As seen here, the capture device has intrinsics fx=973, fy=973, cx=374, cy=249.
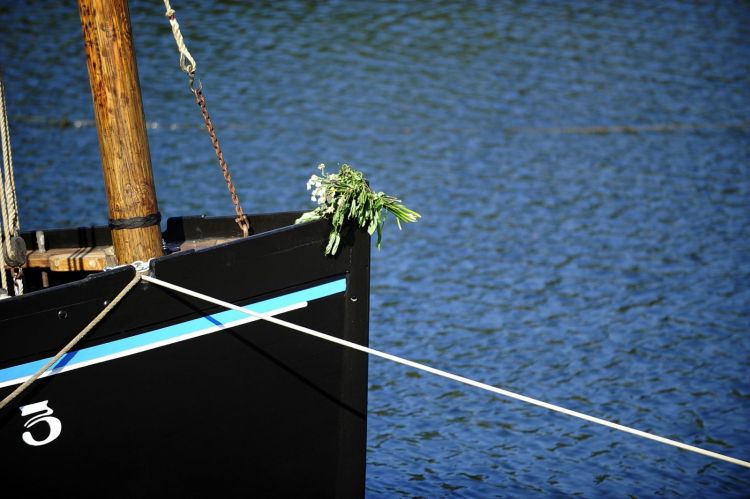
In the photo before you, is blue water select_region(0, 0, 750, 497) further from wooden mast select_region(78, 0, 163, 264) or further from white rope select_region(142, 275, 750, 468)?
wooden mast select_region(78, 0, 163, 264)

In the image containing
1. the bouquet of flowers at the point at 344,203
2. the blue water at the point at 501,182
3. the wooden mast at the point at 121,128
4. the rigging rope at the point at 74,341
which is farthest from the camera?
the blue water at the point at 501,182

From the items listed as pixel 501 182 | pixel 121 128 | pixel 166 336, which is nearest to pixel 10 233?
pixel 121 128

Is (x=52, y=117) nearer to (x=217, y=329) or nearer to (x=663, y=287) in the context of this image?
(x=663, y=287)

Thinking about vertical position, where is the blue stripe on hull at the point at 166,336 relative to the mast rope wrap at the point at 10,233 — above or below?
below

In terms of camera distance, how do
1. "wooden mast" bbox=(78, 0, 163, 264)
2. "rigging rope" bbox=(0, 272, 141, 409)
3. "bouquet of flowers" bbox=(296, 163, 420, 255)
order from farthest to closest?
1. "bouquet of flowers" bbox=(296, 163, 420, 255)
2. "wooden mast" bbox=(78, 0, 163, 264)
3. "rigging rope" bbox=(0, 272, 141, 409)

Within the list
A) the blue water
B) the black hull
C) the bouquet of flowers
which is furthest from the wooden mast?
the blue water

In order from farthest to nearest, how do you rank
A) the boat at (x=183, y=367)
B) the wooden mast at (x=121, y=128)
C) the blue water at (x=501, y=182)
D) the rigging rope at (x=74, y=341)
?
the blue water at (x=501, y=182), the wooden mast at (x=121, y=128), the boat at (x=183, y=367), the rigging rope at (x=74, y=341)

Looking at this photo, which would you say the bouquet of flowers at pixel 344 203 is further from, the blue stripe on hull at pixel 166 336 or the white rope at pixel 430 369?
the white rope at pixel 430 369

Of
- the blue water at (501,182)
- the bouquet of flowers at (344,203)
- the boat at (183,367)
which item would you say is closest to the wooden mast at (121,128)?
the boat at (183,367)

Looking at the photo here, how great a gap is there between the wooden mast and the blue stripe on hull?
56 centimetres

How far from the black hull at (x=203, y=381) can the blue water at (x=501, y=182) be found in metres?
2.15

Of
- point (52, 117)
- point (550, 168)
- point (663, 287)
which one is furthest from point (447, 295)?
point (52, 117)

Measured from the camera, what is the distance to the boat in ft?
17.4

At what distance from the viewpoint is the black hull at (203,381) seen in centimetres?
530
